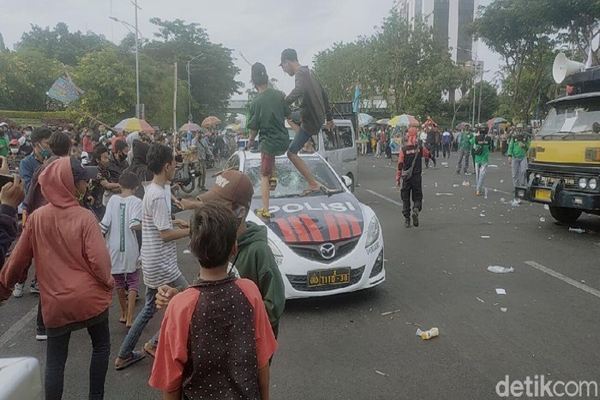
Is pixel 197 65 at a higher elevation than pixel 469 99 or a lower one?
higher

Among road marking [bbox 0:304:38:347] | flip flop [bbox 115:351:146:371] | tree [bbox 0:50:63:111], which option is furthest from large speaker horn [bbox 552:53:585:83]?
tree [bbox 0:50:63:111]

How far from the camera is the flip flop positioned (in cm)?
445

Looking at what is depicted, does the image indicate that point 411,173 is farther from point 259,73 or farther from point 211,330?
point 211,330

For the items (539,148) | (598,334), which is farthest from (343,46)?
(598,334)

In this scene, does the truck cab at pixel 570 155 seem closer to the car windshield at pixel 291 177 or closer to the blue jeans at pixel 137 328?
the car windshield at pixel 291 177

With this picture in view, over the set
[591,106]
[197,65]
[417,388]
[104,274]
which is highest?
[197,65]

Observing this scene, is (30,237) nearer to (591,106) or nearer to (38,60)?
(591,106)

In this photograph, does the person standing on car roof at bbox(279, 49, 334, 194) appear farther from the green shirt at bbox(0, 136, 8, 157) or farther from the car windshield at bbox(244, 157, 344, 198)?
the green shirt at bbox(0, 136, 8, 157)

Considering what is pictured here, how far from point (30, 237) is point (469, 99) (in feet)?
211

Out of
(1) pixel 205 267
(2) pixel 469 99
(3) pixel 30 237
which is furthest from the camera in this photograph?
(2) pixel 469 99

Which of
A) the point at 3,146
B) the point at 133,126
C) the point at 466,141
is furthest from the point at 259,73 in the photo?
the point at 466,141

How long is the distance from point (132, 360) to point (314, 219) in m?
2.41

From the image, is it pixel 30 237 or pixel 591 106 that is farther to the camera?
pixel 591 106

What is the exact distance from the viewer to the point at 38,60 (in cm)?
4550
